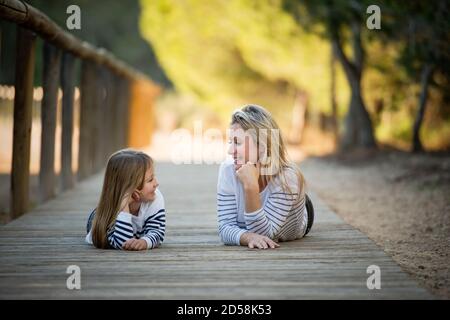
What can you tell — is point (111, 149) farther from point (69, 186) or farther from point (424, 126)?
point (424, 126)

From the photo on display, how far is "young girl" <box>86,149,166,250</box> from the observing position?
464 centimetres

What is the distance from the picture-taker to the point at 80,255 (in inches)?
178

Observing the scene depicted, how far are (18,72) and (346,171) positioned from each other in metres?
7.65

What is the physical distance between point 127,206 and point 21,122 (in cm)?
220

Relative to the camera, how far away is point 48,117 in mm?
7516

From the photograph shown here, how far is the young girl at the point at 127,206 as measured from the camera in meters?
4.64

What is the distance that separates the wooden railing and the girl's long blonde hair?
1551 mm

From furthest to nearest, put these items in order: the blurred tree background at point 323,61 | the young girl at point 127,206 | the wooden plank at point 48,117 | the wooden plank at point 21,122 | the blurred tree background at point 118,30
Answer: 1. the blurred tree background at point 118,30
2. the blurred tree background at point 323,61
3. the wooden plank at point 48,117
4. the wooden plank at point 21,122
5. the young girl at point 127,206

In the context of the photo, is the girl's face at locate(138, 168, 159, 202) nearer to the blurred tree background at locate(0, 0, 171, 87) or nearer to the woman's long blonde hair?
the woman's long blonde hair

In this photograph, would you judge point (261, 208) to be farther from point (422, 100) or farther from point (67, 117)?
point (422, 100)

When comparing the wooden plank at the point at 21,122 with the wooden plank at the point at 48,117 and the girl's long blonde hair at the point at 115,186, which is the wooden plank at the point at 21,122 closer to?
the wooden plank at the point at 48,117

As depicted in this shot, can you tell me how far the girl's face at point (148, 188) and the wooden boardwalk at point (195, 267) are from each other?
0.38 meters

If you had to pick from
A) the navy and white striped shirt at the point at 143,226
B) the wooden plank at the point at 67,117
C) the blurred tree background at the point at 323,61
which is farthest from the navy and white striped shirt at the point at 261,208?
the blurred tree background at the point at 323,61

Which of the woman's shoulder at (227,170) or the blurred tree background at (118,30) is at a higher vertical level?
the blurred tree background at (118,30)
